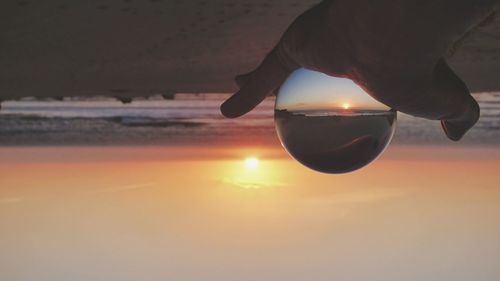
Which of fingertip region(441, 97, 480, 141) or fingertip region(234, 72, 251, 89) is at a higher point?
fingertip region(234, 72, 251, 89)

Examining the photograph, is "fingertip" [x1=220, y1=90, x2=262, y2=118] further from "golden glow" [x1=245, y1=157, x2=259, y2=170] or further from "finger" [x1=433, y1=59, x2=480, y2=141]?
"golden glow" [x1=245, y1=157, x2=259, y2=170]

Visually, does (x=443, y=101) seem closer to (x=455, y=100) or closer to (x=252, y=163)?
(x=455, y=100)

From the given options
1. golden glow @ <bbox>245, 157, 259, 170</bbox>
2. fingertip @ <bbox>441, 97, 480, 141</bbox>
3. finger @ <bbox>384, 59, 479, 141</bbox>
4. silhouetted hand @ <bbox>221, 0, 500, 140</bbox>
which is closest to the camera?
silhouetted hand @ <bbox>221, 0, 500, 140</bbox>

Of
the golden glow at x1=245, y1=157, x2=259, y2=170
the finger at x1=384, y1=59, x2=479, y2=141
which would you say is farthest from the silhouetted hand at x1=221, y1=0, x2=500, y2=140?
the golden glow at x1=245, y1=157, x2=259, y2=170

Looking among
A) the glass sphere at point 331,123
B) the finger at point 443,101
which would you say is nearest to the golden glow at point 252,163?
the glass sphere at point 331,123

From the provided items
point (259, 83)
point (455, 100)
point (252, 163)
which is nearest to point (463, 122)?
point (455, 100)

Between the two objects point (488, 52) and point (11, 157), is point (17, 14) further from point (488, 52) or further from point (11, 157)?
point (11, 157)

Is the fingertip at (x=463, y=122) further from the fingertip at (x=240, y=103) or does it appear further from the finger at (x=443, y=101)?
the fingertip at (x=240, y=103)
